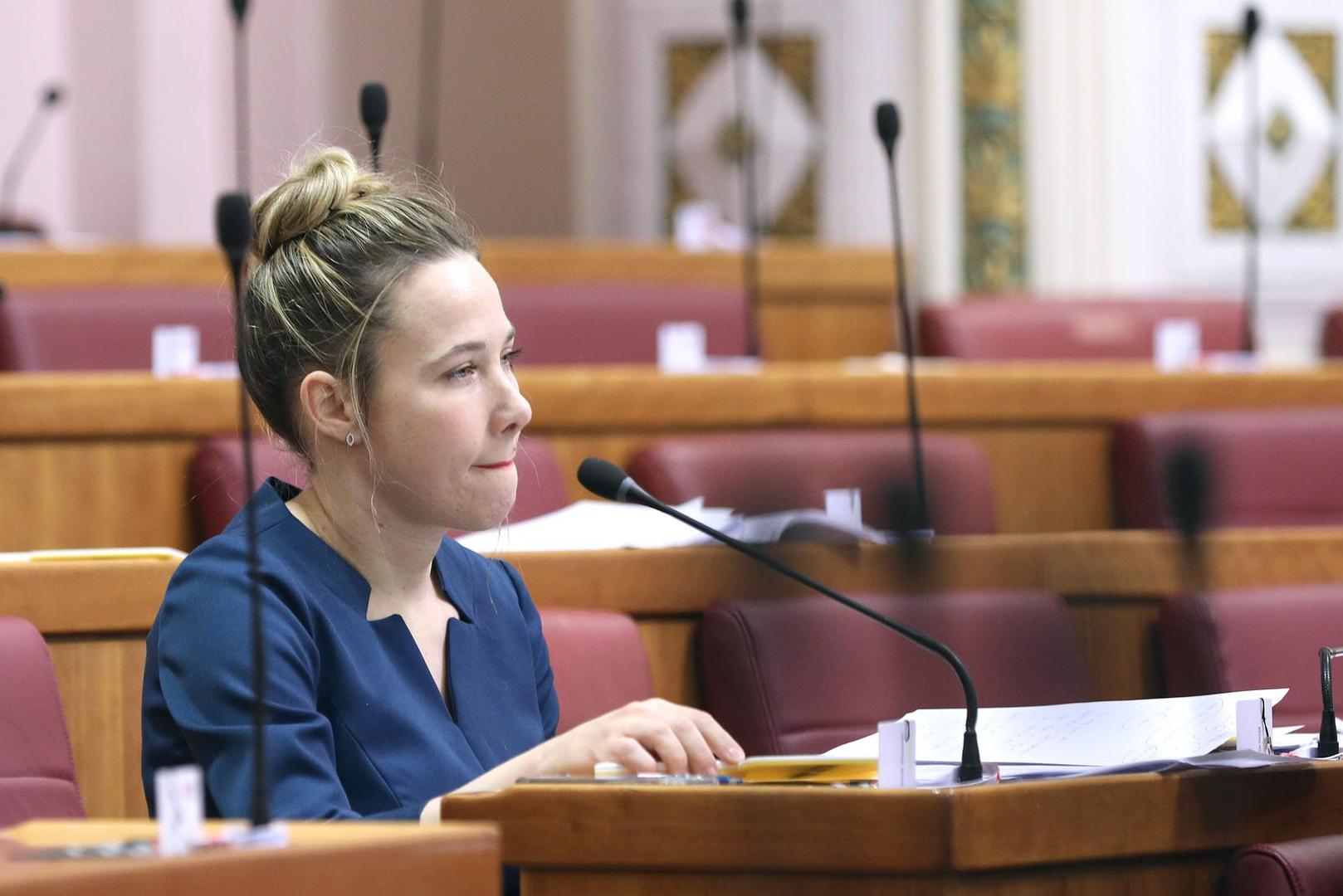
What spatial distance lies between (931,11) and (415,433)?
3507 millimetres

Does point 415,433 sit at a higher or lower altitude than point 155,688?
higher

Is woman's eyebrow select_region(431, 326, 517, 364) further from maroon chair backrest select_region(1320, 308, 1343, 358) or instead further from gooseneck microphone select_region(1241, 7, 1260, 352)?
maroon chair backrest select_region(1320, 308, 1343, 358)

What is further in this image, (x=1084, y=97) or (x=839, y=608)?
(x=1084, y=97)

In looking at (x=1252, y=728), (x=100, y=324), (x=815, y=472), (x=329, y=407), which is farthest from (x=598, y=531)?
(x=100, y=324)

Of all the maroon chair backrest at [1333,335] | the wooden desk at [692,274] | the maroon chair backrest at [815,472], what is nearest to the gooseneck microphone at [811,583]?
the maroon chair backrest at [815,472]

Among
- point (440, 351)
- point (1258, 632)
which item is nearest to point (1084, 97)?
point (1258, 632)

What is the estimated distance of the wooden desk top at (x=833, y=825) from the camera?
0.95m

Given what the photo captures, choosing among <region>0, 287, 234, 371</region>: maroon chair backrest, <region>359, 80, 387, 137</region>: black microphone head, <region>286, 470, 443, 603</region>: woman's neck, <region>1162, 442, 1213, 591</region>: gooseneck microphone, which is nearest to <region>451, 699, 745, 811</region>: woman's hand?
<region>286, 470, 443, 603</region>: woman's neck

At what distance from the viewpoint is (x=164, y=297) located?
268 centimetres

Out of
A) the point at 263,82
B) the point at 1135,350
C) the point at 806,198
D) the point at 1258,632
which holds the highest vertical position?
the point at 263,82

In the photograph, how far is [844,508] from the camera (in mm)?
1809

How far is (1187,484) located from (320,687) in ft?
4.54

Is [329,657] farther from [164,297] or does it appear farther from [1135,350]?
[1135,350]

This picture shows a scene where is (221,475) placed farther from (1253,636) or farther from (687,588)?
(1253,636)
